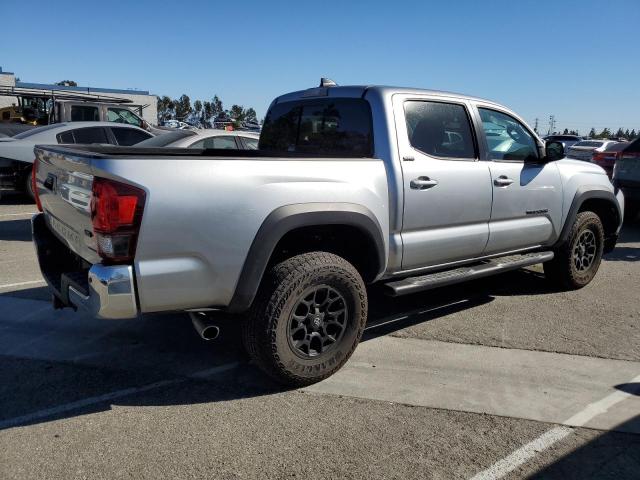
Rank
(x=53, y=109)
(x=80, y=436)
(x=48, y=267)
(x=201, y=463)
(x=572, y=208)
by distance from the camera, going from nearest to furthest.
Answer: (x=201, y=463) → (x=80, y=436) → (x=48, y=267) → (x=572, y=208) → (x=53, y=109)

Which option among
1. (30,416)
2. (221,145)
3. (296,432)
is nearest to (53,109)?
(221,145)

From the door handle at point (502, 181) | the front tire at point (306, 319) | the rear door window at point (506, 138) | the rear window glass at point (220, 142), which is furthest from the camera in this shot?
the rear window glass at point (220, 142)

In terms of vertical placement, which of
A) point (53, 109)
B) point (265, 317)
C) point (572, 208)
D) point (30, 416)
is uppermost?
point (53, 109)

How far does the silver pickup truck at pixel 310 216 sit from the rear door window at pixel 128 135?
595cm

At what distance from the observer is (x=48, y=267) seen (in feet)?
12.6

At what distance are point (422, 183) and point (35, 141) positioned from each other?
811 cm

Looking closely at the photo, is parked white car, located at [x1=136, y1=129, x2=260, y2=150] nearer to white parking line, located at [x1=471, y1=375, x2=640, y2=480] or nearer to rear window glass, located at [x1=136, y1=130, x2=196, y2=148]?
rear window glass, located at [x1=136, y1=130, x2=196, y2=148]

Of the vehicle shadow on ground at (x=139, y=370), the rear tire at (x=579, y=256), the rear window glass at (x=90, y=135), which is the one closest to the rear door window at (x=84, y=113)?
the rear window glass at (x=90, y=135)

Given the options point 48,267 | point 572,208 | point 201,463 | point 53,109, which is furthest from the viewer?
point 53,109

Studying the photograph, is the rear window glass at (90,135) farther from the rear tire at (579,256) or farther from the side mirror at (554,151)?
the rear tire at (579,256)

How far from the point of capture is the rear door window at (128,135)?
10.0m

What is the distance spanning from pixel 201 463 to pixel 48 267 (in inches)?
78.3

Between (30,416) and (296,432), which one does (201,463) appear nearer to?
(296,432)

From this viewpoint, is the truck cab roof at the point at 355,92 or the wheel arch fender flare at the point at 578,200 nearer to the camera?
the truck cab roof at the point at 355,92
